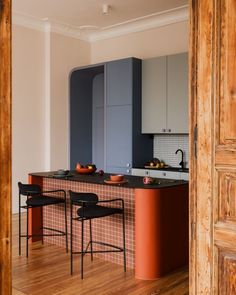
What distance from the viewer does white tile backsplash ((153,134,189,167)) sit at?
5.72 m

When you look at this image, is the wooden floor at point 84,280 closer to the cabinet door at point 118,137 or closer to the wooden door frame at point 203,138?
the wooden door frame at point 203,138

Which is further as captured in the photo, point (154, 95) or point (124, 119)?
point (124, 119)

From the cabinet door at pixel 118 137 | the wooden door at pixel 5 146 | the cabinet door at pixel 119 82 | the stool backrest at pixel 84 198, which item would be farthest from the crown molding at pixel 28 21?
the wooden door at pixel 5 146

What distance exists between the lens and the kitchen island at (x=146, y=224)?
336cm

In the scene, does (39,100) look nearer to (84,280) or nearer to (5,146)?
(84,280)

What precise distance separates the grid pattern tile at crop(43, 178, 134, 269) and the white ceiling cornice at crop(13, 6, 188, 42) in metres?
2.87

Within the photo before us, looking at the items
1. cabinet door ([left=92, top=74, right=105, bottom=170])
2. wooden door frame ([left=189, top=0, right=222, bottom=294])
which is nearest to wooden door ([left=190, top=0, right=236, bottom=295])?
wooden door frame ([left=189, top=0, right=222, bottom=294])

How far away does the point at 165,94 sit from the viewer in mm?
5527

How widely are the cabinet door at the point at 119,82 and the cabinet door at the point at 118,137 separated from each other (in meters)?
0.12

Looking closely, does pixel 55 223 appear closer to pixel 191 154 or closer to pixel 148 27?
pixel 191 154

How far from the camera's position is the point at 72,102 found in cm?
667

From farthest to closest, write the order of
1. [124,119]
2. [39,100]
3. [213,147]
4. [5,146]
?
[39,100] → [124,119] → [213,147] → [5,146]

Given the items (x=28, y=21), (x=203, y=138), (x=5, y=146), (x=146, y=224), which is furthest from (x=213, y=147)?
(x=28, y=21)

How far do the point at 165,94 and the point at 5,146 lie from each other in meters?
4.11
